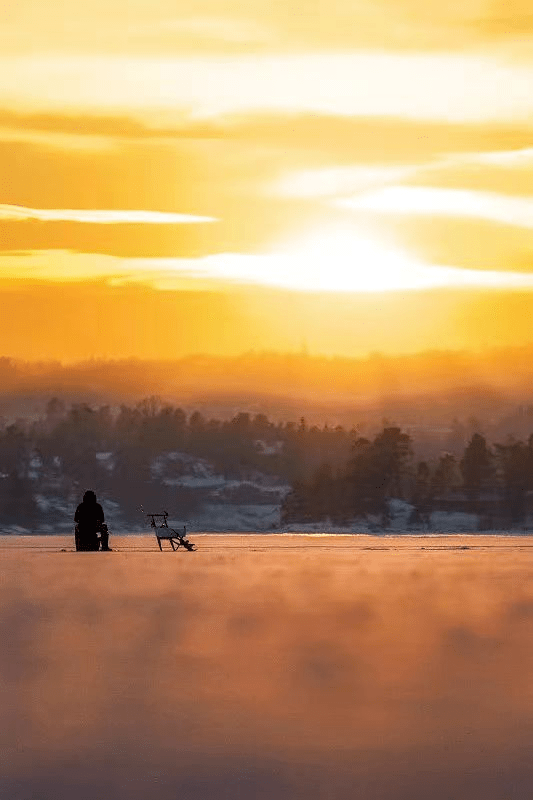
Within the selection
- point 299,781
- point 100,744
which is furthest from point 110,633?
point 299,781

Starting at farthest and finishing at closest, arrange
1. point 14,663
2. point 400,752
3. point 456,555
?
1. point 456,555
2. point 14,663
3. point 400,752

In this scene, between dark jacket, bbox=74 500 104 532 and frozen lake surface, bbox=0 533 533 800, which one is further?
dark jacket, bbox=74 500 104 532

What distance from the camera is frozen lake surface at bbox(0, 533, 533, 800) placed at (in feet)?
78.4

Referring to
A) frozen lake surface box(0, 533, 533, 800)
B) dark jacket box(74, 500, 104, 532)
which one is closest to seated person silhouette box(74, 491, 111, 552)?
dark jacket box(74, 500, 104, 532)

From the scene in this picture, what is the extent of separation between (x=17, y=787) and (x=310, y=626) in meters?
21.6

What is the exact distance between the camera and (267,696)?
31.0m

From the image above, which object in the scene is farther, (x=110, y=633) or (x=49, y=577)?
(x=49, y=577)

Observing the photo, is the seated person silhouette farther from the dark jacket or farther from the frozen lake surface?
the frozen lake surface

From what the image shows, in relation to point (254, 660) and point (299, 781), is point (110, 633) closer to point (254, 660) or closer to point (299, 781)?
point (254, 660)

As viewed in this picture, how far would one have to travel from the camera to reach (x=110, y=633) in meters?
41.8

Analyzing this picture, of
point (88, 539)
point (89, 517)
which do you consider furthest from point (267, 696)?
point (88, 539)

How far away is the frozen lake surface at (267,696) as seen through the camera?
78.4 feet

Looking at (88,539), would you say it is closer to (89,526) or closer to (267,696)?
(89,526)

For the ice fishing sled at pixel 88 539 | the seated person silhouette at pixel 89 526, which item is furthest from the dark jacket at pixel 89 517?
the ice fishing sled at pixel 88 539
